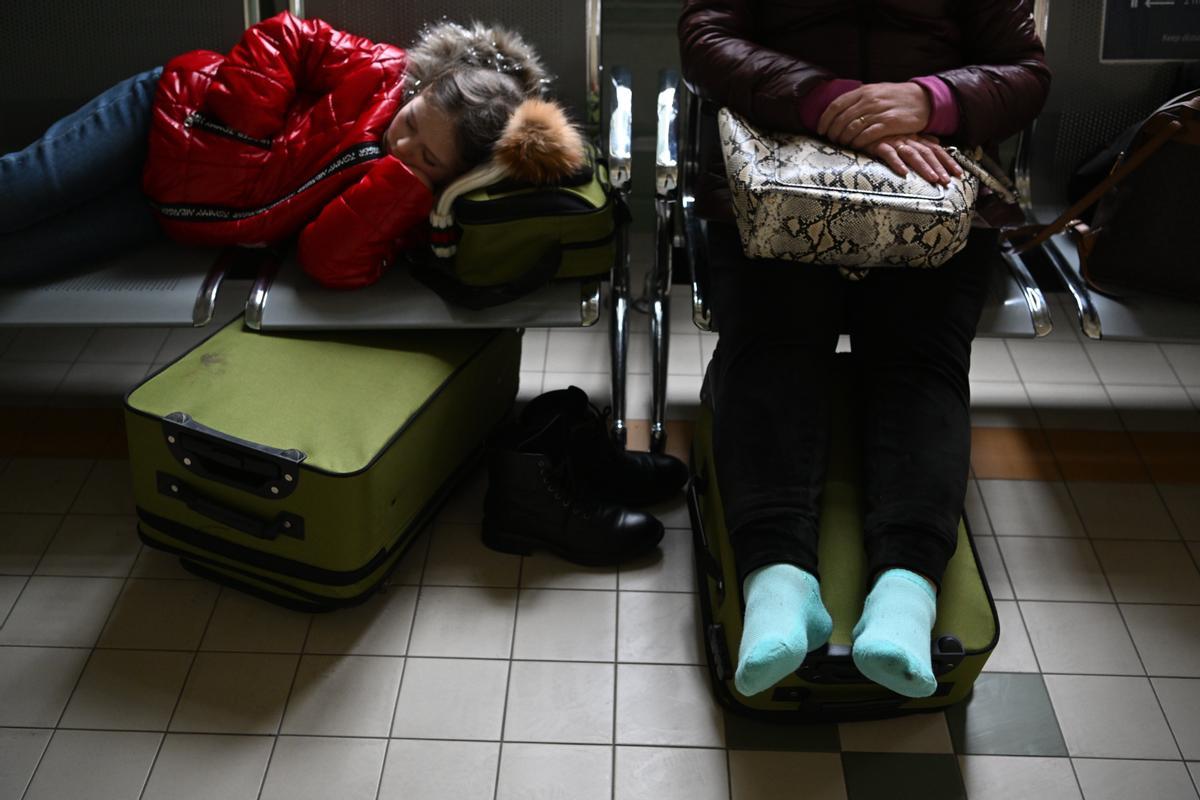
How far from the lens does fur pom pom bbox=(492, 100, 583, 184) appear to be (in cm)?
206

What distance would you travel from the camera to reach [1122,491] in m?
2.35

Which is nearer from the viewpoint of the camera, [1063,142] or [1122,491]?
[1122,491]

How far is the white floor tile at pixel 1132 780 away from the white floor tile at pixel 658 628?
2.08 ft

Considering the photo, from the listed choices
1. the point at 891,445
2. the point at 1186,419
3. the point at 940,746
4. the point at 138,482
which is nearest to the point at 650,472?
the point at 891,445

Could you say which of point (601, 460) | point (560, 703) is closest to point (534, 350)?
point (601, 460)

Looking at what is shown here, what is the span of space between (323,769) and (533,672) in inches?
14.8

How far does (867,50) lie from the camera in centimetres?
208

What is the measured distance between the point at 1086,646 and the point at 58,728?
1746mm

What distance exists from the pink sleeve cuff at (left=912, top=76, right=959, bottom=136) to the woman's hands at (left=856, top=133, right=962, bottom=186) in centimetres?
5

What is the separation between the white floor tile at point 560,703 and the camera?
182 cm

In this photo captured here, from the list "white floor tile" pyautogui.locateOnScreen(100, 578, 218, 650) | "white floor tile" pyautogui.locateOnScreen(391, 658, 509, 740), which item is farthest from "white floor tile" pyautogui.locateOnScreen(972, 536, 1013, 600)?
"white floor tile" pyautogui.locateOnScreen(100, 578, 218, 650)

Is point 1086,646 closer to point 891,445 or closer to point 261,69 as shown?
point 891,445

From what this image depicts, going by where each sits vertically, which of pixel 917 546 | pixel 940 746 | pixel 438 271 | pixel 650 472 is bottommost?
pixel 940 746

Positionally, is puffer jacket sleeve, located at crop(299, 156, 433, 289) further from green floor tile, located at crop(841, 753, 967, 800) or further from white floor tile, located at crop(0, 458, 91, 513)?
green floor tile, located at crop(841, 753, 967, 800)
